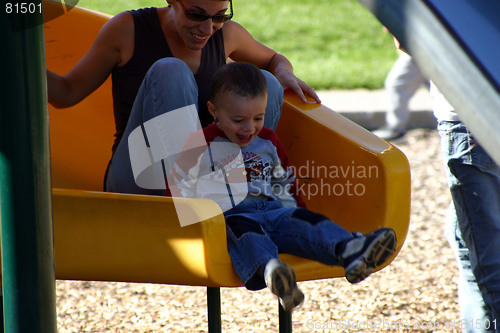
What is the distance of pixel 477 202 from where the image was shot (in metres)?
1.68

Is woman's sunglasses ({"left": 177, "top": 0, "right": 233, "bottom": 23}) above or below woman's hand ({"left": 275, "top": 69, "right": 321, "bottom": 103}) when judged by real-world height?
above

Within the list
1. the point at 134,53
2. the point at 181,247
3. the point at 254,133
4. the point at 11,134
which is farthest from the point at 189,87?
the point at 11,134

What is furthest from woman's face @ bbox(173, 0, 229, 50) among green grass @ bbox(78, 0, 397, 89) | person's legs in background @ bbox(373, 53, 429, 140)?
green grass @ bbox(78, 0, 397, 89)

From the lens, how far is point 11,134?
0.90 meters

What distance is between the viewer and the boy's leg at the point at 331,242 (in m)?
1.26

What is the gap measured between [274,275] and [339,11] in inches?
300

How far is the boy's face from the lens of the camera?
4.87ft

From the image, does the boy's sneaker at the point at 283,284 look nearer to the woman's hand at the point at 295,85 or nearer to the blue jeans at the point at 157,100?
the blue jeans at the point at 157,100

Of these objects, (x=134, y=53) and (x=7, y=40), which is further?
(x=134, y=53)

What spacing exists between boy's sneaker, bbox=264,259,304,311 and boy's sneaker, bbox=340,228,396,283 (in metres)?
0.13

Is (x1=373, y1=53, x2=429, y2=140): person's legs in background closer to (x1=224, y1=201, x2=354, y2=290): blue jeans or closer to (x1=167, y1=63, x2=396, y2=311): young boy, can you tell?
(x1=167, y1=63, x2=396, y2=311): young boy

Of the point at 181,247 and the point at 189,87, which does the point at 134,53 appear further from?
the point at 181,247

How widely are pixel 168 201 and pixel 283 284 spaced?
11.8 inches

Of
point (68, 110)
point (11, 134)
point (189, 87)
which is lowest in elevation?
point (11, 134)
